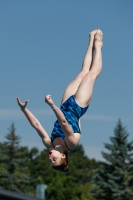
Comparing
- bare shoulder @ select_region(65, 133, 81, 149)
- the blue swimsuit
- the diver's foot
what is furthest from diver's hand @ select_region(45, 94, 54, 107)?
the diver's foot

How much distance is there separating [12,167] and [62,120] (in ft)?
149

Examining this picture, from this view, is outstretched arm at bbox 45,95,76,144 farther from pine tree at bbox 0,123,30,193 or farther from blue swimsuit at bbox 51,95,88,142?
pine tree at bbox 0,123,30,193

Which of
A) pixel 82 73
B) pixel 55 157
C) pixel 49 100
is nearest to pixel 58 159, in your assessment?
pixel 55 157

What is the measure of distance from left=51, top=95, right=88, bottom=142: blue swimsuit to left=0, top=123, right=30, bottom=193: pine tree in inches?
1661

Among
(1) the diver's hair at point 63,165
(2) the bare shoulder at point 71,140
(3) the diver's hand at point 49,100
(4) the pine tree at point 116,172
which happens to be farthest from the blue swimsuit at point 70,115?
(4) the pine tree at point 116,172

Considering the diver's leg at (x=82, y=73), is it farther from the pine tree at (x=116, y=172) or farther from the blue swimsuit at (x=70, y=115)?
the pine tree at (x=116, y=172)

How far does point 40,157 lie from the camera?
265 ft

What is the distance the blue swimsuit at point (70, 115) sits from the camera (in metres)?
12.5

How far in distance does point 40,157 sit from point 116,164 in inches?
1254

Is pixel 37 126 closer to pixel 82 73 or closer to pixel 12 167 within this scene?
pixel 82 73

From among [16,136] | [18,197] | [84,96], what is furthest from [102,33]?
[16,136]

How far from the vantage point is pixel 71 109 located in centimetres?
1272

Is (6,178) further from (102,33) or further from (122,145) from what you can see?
(102,33)

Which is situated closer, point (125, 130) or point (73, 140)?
point (73, 140)
